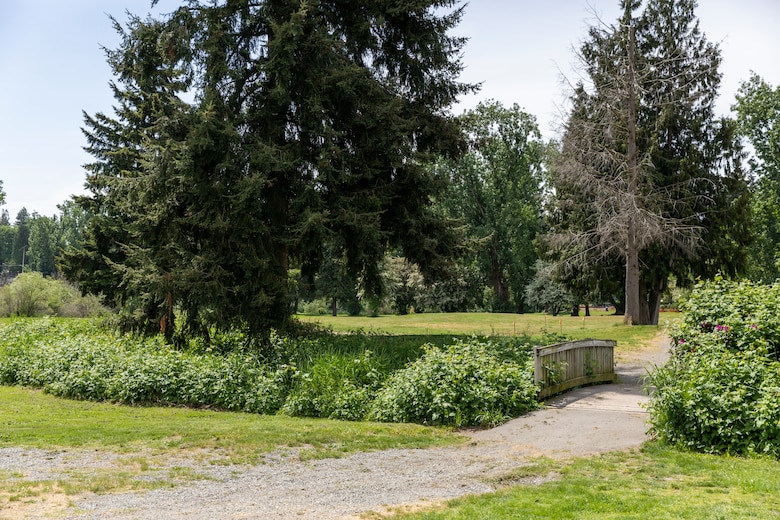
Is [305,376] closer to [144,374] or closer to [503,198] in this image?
[144,374]

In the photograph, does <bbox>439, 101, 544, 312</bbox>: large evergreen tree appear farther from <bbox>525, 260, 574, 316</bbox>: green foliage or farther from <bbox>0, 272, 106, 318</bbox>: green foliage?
<bbox>0, 272, 106, 318</bbox>: green foliage

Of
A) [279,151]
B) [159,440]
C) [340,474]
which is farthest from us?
[279,151]

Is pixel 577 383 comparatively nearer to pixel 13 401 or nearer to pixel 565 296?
pixel 13 401

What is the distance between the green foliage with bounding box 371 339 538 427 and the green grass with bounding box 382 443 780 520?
2.61 meters

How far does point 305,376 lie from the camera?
11672 mm

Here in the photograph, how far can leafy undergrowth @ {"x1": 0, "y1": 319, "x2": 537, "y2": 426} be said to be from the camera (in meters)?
10.4

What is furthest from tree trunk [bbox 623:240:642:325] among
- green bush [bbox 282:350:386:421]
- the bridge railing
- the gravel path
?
green bush [bbox 282:350:386:421]

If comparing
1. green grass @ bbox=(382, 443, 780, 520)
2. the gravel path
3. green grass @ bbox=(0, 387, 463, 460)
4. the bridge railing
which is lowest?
green grass @ bbox=(0, 387, 463, 460)

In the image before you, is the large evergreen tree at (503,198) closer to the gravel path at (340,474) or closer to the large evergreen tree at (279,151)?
the large evergreen tree at (279,151)

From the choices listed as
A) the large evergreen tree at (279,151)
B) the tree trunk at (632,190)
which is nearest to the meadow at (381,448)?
the large evergreen tree at (279,151)

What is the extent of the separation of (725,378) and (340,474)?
4974 mm

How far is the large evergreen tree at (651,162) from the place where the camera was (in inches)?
960

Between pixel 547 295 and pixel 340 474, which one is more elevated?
pixel 547 295

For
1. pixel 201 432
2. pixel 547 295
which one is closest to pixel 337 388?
pixel 201 432
